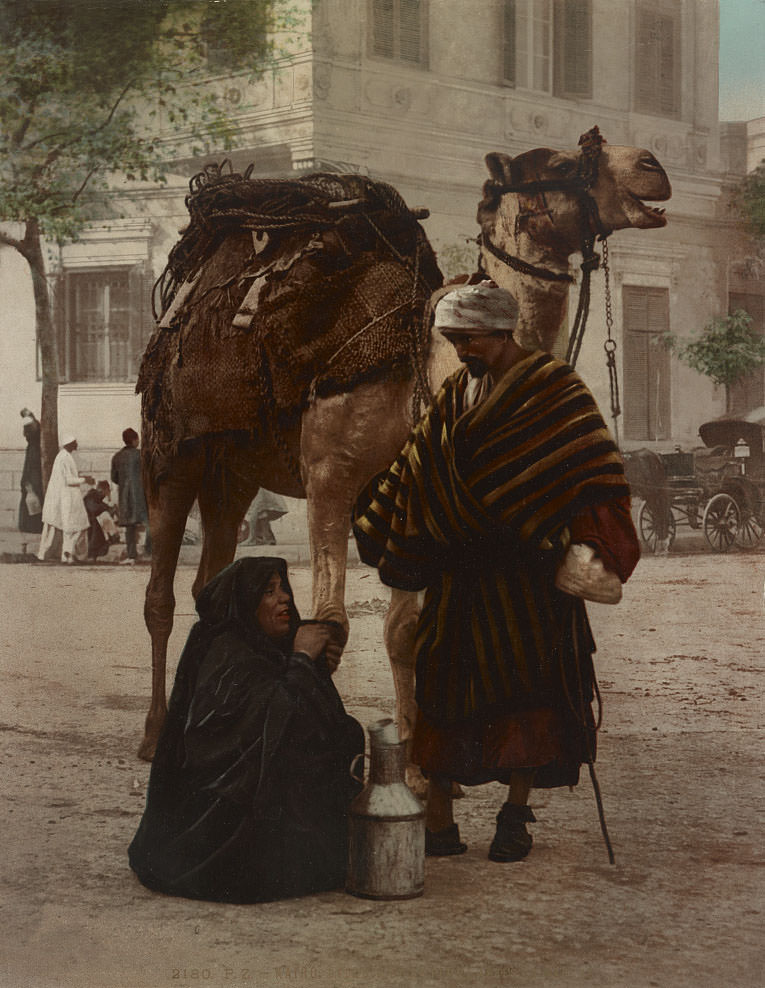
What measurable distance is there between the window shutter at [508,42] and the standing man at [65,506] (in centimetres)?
236

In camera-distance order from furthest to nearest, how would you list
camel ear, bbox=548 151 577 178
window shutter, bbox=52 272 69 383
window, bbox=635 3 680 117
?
window shutter, bbox=52 272 69 383 → window, bbox=635 3 680 117 → camel ear, bbox=548 151 577 178

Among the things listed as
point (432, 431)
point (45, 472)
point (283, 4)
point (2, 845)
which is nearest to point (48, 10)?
point (283, 4)

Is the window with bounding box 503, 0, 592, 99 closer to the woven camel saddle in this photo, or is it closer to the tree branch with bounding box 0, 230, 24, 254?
the woven camel saddle

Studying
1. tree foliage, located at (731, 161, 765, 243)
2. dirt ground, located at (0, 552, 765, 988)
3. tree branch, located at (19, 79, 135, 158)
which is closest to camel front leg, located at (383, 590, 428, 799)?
dirt ground, located at (0, 552, 765, 988)

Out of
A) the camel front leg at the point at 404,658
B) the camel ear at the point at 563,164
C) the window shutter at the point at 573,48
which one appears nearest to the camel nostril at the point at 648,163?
the camel ear at the point at 563,164

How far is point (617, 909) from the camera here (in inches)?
187

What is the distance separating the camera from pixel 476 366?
15.3ft

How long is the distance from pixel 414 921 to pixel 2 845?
5.62 ft

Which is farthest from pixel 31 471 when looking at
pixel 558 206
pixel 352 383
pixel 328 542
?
pixel 558 206

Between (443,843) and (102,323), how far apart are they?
2.60 metres

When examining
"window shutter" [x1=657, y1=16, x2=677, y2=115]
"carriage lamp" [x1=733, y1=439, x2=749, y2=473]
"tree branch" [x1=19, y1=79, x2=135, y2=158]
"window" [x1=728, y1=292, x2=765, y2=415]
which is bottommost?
"carriage lamp" [x1=733, y1=439, x2=749, y2=473]

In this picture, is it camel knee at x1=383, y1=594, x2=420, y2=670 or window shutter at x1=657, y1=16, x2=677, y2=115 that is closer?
camel knee at x1=383, y1=594, x2=420, y2=670

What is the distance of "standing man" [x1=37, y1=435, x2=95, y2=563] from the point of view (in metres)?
5.57

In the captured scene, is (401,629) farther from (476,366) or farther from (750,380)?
(750,380)
